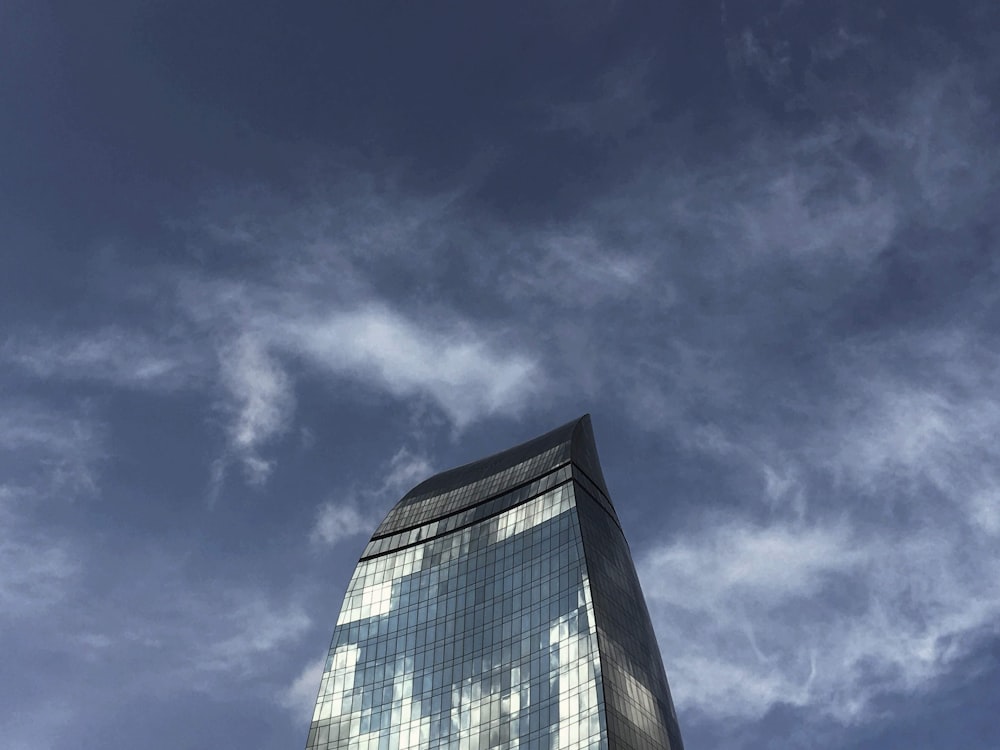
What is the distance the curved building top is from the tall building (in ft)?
1.07

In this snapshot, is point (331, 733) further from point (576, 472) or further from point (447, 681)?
point (576, 472)

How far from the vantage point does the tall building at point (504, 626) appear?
119812 millimetres

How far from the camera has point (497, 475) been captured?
15638cm

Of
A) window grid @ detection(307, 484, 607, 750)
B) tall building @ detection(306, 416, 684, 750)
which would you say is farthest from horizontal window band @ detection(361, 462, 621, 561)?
window grid @ detection(307, 484, 607, 750)

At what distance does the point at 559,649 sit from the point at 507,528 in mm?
24843

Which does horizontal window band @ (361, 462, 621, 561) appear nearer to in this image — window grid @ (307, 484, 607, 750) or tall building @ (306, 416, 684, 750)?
tall building @ (306, 416, 684, 750)

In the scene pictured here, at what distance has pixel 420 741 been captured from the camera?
427ft

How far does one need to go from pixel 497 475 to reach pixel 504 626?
2781cm

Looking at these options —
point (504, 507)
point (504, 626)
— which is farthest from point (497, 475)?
point (504, 626)

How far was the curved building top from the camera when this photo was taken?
490ft

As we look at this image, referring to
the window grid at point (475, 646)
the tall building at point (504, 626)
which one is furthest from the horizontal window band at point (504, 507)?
the window grid at point (475, 646)

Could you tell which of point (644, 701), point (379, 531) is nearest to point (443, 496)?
point (379, 531)

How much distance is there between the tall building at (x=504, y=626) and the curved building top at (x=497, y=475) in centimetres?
33

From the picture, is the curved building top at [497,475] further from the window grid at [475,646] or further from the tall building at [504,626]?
the window grid at [475,646]
